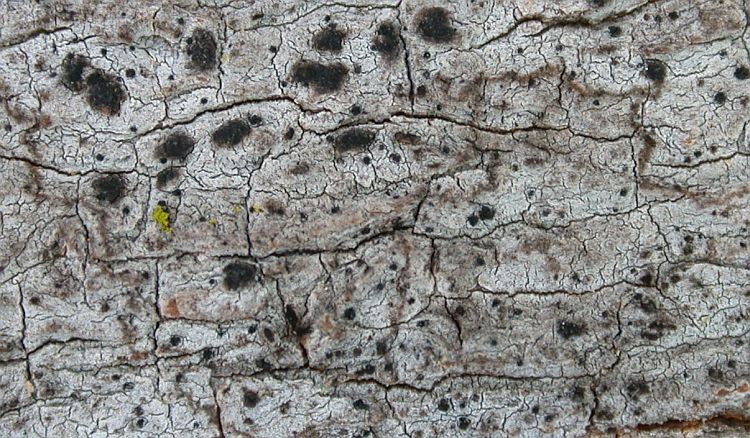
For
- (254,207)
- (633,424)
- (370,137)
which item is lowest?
(633,424)

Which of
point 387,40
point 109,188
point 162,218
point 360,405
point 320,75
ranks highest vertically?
point 387,40

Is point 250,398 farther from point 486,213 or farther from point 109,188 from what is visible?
point 486,213

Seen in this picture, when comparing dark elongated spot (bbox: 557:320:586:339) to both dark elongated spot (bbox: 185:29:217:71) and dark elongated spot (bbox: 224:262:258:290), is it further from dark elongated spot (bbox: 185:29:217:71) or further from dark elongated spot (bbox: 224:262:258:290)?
dark elongated spot (bbox: 185:29:217:71)

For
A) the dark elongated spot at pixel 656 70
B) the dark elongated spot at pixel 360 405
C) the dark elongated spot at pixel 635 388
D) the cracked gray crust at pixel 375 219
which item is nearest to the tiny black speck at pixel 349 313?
the cracked gray crust at pixel 375 219

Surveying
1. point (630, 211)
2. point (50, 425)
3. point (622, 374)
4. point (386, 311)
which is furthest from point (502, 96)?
point (50, 425)

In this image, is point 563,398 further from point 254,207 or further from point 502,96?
point 254,207

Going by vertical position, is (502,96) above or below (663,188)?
above

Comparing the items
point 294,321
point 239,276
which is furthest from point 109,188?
point 294,321

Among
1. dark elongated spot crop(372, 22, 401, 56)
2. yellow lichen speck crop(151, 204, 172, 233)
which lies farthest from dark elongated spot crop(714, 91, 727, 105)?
yellow lichen speck crop(151, 204, 172, 233)
